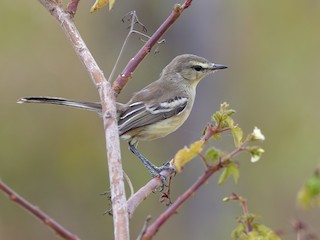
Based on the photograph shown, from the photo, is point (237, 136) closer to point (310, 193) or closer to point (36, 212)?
point (310, 193)

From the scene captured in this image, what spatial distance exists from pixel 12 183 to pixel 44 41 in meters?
2.30

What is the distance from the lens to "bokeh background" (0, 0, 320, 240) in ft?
39.1

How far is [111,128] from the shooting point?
7.74ft

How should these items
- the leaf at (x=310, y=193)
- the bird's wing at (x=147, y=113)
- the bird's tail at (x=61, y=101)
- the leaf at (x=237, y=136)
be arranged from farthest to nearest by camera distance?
1. the bird's wing at (x=147, y=113)
2. the bird's tail at (x=61, y=101)
3. the leaf at (x=237, y=136)
4. the leaf at (x=310, y=193)

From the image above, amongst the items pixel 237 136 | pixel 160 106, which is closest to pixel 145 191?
pixel 237 136

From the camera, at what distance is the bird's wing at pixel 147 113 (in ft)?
15.9

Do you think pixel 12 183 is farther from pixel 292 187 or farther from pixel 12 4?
pixel 292 187

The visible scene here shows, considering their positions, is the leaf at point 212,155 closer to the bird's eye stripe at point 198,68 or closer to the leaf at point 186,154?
the leaf at point 186,154

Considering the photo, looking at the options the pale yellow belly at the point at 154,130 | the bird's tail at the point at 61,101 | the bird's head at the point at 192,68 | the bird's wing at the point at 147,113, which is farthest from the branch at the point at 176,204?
the bird's head at the point at 192,68

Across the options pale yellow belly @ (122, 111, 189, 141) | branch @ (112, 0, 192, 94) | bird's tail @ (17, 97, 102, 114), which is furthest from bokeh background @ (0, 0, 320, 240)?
branch @ (112, 0, 192, 94)

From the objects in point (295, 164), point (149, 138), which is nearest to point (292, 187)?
point (295, 164)

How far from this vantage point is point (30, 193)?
38.4 feet

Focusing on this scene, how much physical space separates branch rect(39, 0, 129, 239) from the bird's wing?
206 cm

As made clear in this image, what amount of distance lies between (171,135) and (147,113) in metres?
7.69
